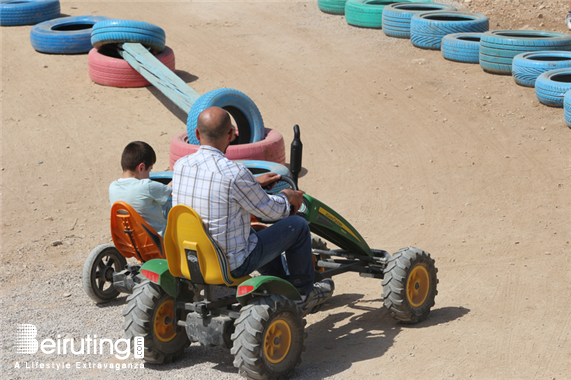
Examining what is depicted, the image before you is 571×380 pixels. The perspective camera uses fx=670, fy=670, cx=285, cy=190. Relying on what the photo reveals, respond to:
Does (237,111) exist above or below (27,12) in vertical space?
below

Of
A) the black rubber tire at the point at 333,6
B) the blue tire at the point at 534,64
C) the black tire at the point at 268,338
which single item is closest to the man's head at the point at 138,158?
the black tire at the point at 268,338

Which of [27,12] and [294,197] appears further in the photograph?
[27,12]

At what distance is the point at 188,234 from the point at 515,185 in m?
5.67

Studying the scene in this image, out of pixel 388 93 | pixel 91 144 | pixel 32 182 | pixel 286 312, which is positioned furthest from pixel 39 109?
pixel 286 312

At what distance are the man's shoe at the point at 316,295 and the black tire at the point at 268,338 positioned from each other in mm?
299

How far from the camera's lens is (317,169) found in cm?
939

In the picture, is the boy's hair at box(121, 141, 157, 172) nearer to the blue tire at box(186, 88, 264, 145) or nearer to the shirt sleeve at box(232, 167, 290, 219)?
the shirt sleeve at box(232, 167, 290, 219)

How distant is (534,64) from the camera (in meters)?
11.0

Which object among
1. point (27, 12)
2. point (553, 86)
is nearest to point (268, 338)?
point (553, 86)

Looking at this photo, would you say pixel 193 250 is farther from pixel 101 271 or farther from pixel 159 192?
pixel 101 271

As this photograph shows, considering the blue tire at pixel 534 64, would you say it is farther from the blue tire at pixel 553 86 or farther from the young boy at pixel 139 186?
the young boy at pixel 139 186

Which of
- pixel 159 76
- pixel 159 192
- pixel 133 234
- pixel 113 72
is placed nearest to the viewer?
pixel 133 234

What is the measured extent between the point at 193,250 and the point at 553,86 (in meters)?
8.04

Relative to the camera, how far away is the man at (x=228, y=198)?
13.1 feet
